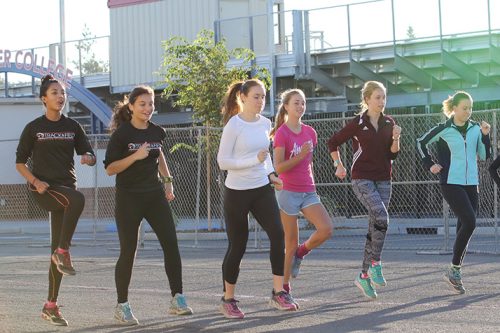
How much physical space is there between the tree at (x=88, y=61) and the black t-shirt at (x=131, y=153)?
2291 centimetres

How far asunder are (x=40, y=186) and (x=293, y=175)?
219cm

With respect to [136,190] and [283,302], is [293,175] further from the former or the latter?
[136,190]

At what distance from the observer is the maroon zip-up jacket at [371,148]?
9.99 metres

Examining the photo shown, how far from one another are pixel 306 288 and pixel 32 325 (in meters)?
3.19

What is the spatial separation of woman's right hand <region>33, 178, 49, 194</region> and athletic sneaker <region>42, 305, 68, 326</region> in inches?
35.5

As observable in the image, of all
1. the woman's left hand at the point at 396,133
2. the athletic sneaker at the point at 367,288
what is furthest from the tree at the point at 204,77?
the woman's left hand at the point at 396,133

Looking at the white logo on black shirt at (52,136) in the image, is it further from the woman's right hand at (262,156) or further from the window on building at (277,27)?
the window on building at (277,27)

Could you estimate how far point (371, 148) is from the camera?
393 inches

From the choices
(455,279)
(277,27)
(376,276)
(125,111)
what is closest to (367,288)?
(376,276)

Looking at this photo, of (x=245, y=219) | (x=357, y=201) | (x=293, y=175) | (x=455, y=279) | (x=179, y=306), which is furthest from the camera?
(x=357, y=201)

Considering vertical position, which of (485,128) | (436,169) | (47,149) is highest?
Result: (485,128)

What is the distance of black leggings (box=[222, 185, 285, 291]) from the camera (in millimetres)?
8883

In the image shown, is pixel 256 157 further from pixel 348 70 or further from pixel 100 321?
pixel 348 70

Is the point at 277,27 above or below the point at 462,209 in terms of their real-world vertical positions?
above
